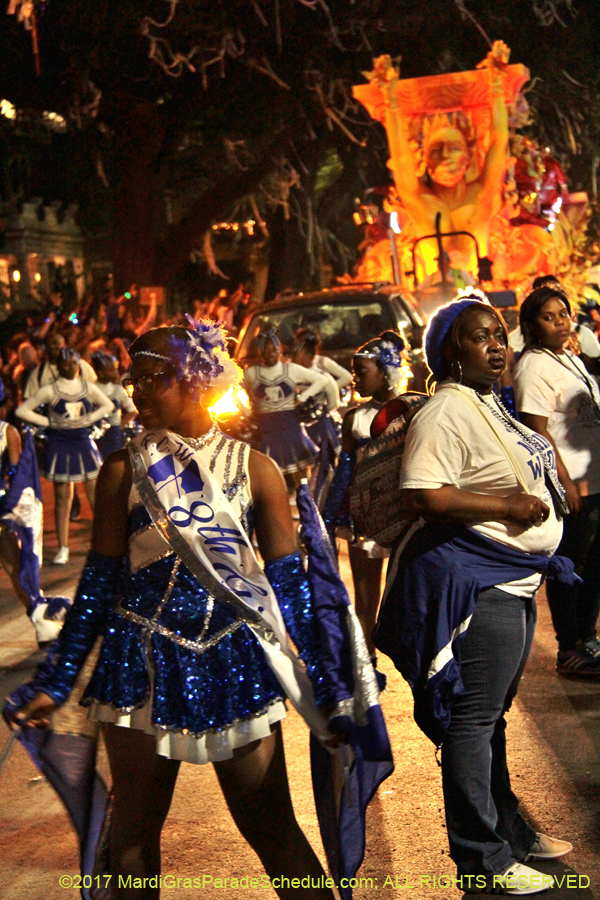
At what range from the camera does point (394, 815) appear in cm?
421

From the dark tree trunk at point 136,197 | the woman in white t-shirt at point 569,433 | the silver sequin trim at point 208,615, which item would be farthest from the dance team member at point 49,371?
the dark tree trunk at point 136,197

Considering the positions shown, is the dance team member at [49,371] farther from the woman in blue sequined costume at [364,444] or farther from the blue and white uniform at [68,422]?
the woman in blue sequined costume at [364,444]

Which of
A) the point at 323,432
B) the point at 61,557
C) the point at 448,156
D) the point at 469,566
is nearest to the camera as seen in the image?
the point at 469,566

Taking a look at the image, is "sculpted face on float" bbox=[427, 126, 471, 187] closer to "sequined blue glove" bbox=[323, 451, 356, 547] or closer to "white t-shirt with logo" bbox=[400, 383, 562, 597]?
"sequined blue glove" bbox=[323, 451, 356, 547]

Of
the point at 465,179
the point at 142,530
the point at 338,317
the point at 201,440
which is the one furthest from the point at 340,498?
the point at 465,179

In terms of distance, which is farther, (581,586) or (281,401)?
(281,401)

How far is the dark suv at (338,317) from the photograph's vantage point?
11.8 metres

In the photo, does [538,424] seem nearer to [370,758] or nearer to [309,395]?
[370,758]

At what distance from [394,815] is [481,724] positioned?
3.15 feet

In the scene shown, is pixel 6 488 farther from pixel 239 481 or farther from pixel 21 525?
pixel 239 481

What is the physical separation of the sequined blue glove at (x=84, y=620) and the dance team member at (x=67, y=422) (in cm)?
724

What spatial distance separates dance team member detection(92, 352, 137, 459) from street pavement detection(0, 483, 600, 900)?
6.14m

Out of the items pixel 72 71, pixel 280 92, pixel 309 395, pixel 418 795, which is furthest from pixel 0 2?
pixel 418 795

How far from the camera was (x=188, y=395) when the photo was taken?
3.03 m
